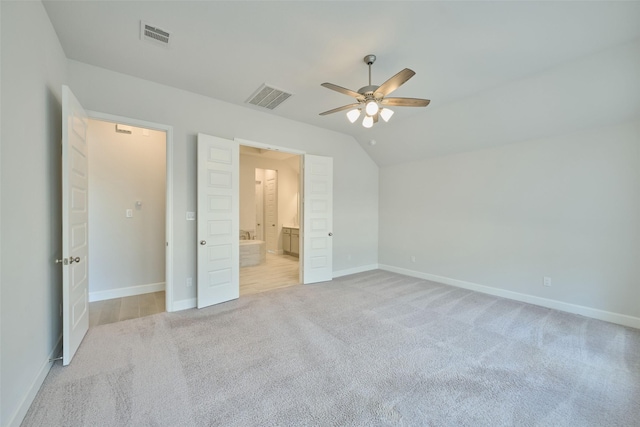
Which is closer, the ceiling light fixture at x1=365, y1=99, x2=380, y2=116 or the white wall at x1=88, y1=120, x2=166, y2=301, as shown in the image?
the ceiling light fixture at x1=365, y1=99, x2=380, y2=116

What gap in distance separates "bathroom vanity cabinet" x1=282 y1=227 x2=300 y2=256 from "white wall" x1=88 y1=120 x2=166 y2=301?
3647mm

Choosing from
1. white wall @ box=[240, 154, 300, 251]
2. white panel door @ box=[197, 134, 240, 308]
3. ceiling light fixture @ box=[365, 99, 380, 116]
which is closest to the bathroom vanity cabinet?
white wall @ box=[240, 154, 300, 251]

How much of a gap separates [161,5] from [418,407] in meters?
3.60

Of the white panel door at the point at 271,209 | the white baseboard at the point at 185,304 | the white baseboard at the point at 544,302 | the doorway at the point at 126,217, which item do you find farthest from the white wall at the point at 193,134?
the white panel door at the point at 271,209

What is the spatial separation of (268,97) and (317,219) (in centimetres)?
221

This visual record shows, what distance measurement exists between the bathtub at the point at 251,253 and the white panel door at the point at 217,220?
2.30 metres

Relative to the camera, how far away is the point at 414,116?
4297mm

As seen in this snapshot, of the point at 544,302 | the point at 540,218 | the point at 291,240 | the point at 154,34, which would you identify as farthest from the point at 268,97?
the point at 544,302

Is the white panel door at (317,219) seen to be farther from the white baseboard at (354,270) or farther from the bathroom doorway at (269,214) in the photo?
the bathroom doorway at (269,214)

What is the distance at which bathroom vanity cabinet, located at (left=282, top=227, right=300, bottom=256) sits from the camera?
Answer: 7.35 m

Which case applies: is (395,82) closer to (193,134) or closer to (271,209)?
(193,134)

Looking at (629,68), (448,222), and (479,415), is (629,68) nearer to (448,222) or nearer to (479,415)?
(448,222)

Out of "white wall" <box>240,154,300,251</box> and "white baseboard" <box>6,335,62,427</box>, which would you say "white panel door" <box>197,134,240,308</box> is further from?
"white wall" <box>240,154,300,251</box>

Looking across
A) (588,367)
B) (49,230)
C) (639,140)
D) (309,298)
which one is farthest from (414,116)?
(49,230)
